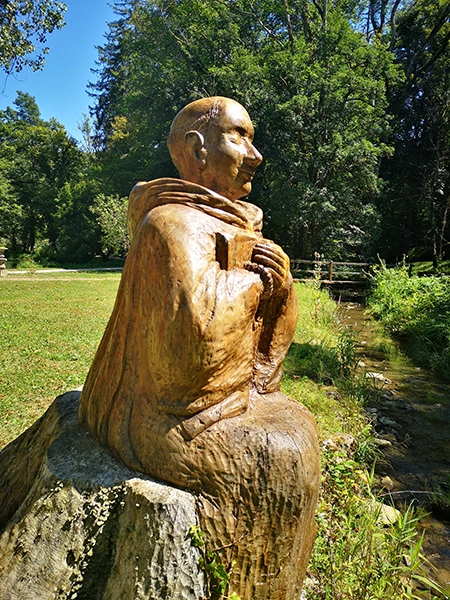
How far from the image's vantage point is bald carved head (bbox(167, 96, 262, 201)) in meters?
1.77

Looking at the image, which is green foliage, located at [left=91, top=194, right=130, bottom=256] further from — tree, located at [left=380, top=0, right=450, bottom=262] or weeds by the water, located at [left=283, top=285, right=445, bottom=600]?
weeds by the water, located at [left=283, top=285, right=445, bottom=600]

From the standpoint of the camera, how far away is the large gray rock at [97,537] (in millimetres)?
1429

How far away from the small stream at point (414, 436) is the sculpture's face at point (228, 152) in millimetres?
2710

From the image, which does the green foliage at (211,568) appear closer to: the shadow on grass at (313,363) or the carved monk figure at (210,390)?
the carved monk figure at (210,390)

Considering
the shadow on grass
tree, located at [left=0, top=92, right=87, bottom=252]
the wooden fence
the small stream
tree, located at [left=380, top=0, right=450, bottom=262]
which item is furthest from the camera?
tree, located at [left=0, top=92, right=87, bottom=252]

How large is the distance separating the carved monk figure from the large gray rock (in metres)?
0.08

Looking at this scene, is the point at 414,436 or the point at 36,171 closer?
the point at 414,436

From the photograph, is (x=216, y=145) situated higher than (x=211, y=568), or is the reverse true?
(x=216, y=145)

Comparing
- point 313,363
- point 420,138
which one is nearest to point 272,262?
point 313,363

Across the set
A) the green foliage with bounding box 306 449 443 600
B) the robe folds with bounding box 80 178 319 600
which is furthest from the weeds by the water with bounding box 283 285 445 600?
the robe folds with bounding box 80 178 319 600

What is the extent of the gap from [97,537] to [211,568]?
452 mm

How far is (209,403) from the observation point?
5.00 feet

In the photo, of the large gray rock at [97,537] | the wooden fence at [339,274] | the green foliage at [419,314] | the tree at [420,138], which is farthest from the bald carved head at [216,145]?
the tree at [420,138]

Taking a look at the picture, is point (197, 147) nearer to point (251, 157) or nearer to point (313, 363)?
point (251, 157)
